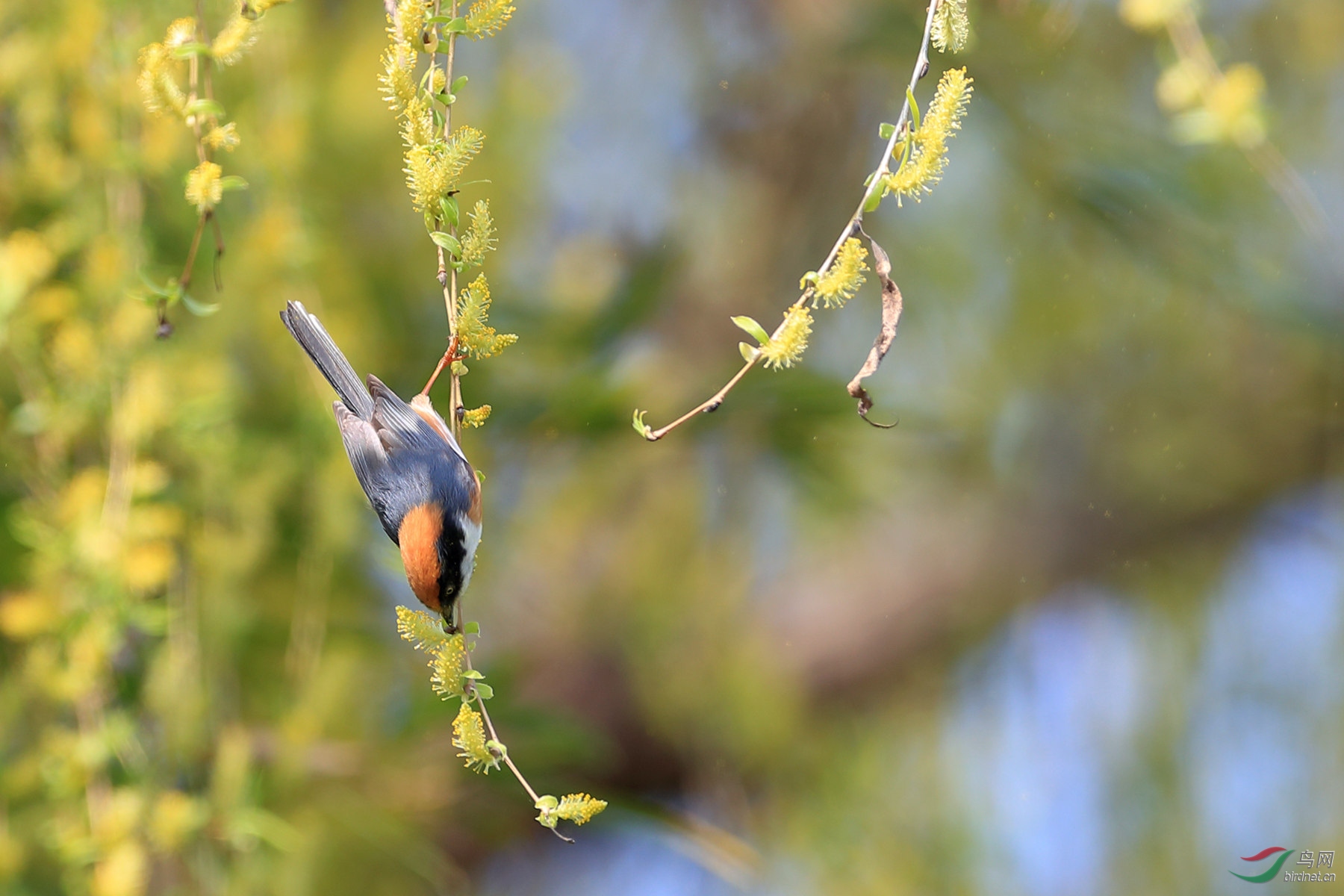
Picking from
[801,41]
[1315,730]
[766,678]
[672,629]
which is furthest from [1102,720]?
[801,41]

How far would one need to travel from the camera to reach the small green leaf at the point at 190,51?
606 mm

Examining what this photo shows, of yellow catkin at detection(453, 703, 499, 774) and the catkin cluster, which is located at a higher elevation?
the catkin cluster

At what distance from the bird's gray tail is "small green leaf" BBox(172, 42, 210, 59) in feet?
1.46

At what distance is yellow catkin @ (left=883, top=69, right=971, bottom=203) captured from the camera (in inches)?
21.1

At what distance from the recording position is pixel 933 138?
540mm

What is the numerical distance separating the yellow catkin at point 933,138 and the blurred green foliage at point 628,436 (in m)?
0.87

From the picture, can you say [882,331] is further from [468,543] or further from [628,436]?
[628,436]

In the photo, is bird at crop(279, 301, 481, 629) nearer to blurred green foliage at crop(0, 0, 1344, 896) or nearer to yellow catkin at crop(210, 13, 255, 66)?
blurred green foliage at crop(0, 0, 1344, 896)

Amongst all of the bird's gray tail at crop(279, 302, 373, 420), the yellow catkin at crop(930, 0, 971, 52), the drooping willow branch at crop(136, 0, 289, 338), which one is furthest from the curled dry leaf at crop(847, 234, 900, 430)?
the bird's gray tail at crop(279, 302, 373, 420)

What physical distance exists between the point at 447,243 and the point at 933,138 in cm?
25

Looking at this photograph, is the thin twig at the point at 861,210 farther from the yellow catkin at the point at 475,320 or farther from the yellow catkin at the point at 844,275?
the yellow catkin at the point at 475,320

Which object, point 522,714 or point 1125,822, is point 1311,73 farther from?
point 522,714

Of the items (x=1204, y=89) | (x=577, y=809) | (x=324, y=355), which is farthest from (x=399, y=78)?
(x=324, y=355)

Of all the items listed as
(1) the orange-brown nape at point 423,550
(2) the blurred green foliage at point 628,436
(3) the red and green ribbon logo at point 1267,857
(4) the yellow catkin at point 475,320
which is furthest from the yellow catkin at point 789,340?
(3) the red and green ribbon logo at point 1267,857
